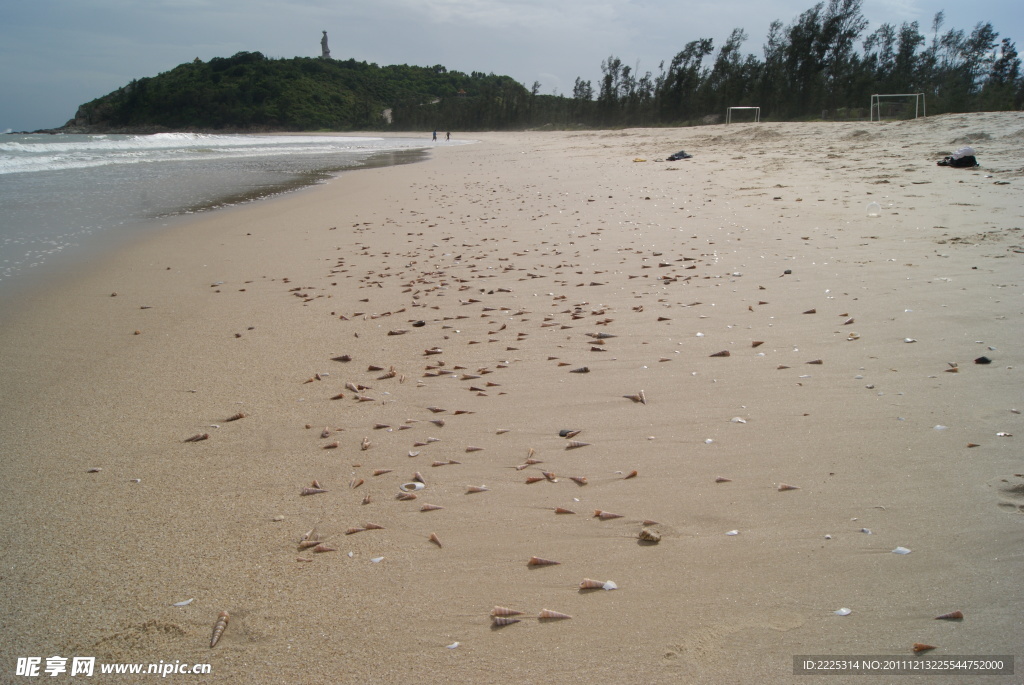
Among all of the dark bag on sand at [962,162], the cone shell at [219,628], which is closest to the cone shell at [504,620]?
the cone shell at [219,628]

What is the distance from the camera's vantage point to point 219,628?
191cm

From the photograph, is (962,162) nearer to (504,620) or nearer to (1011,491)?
(1011,491)

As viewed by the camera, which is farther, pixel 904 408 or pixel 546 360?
pixel 546 360

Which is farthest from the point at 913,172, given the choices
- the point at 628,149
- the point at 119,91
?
the point at 119,91

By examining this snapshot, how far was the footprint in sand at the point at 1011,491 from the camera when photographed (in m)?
2.25

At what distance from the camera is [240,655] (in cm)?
182

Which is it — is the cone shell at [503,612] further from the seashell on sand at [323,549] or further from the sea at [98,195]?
the sea at [98,195]

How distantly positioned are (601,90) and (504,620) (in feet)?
230

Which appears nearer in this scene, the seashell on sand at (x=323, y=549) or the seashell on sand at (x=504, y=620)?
the seashell on sand at (x=504, y=620)

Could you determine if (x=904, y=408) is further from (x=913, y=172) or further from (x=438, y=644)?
(x=913, y=172)

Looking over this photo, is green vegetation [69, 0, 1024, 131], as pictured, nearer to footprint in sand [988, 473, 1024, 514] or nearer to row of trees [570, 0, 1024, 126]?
row of trees [570, 0, 1024, 126]

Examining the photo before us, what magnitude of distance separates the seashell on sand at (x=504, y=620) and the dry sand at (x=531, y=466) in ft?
0.06

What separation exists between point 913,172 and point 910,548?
34.0ft

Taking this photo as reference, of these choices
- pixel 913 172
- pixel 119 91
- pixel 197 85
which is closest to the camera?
pixel 913 172
